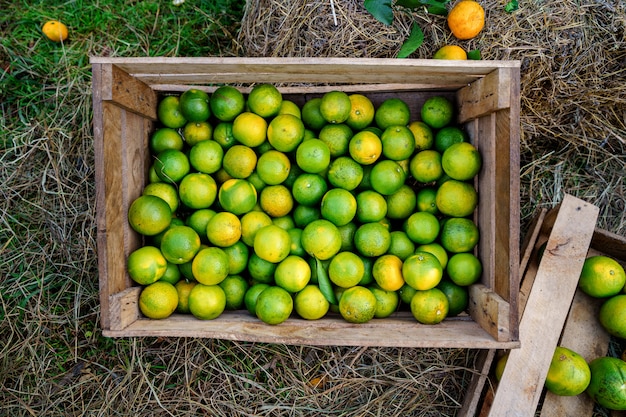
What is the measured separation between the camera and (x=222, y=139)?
262cm

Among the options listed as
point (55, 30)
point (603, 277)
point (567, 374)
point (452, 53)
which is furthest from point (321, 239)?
point (55, 30)

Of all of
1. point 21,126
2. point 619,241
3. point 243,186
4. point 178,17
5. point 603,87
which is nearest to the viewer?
point 243,186

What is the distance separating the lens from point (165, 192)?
2.57 m

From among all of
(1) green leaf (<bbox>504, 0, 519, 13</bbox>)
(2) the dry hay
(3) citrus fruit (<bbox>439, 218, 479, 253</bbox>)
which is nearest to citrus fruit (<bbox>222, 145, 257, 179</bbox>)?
(2) the dry hay

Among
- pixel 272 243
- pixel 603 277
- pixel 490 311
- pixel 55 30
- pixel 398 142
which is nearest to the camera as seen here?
pixel 490 311

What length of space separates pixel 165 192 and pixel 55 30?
1863 mm

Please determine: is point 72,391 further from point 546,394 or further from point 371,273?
point 546,394

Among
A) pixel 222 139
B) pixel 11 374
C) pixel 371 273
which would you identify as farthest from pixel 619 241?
pixel 11 374

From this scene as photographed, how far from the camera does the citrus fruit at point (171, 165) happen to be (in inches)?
101

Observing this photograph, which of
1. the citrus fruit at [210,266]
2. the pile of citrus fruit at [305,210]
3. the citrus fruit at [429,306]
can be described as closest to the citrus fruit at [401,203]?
the pile of citrus fruit at [305,210]

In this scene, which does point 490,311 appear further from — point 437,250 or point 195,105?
point 195,105

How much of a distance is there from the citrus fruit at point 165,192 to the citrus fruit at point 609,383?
2.59 meters

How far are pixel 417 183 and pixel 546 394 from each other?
149 centimetres

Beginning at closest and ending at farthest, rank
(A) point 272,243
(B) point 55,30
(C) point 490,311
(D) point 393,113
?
(C) point 490,311
(A) point 272,243
(D) point 393,113
(B) point 55,30
